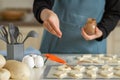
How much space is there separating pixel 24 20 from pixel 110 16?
1450 millimetres

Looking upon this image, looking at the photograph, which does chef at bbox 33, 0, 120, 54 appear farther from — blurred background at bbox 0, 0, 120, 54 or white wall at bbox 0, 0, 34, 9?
white wall at bbox 0, 0, 34, 9

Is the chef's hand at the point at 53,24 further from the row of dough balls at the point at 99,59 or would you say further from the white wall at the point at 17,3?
the white wall at the point at 17,3

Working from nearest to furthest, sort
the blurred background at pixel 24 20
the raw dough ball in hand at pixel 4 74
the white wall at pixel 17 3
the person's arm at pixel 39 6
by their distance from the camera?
1. the raw dough ball in hand at pixel 4 74
2. the person's arm at pixel 39 6
3. the blurred background at pixel 24 20
4. the white wall at pixel 17 3

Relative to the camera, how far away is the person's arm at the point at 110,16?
5.37ft

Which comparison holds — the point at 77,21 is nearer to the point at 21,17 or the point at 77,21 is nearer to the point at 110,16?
the point at 110,16

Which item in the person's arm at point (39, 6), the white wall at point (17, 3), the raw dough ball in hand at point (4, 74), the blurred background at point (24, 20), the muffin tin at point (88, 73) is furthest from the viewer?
the white wall at point (17, 3)

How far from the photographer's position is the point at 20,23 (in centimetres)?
282

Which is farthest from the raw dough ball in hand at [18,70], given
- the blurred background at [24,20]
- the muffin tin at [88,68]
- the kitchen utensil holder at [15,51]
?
the blurred background at [24,20]

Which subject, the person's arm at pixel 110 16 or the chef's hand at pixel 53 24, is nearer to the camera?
the chef's hand at pixel 53 24

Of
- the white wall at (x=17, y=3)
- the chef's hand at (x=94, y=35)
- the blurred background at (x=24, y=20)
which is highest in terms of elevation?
the chef's hand at (x=94, y=35)

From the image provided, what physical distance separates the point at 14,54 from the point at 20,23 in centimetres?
151

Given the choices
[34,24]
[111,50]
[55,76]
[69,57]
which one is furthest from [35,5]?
[111,50]

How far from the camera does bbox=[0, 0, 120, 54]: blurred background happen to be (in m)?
2.79

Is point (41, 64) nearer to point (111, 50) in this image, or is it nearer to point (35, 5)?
point (35, 5)
